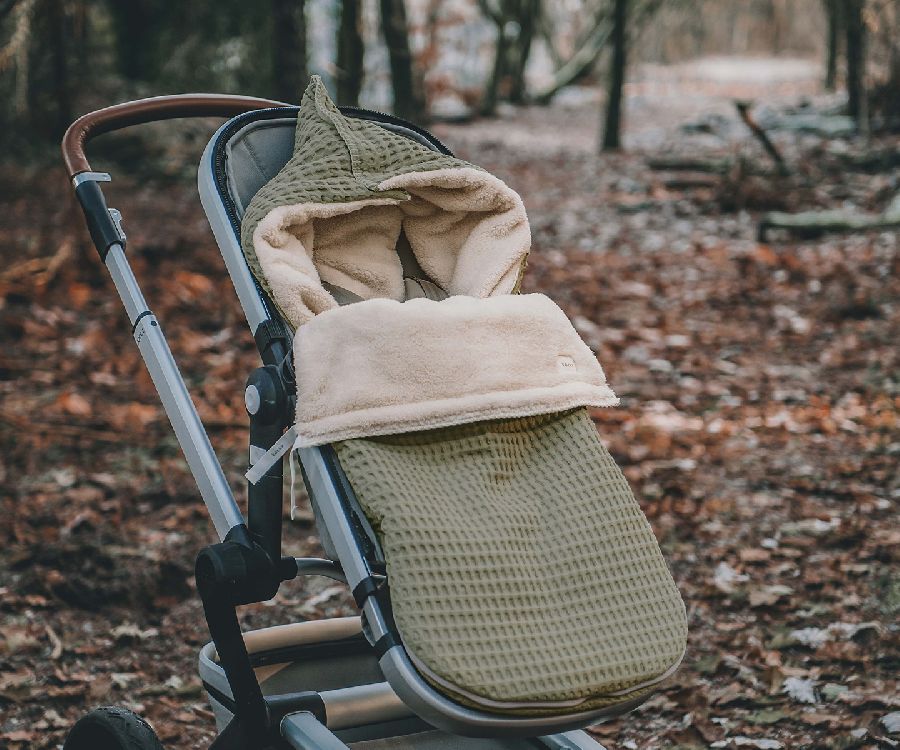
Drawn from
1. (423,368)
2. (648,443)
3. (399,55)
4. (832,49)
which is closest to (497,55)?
(832,49)

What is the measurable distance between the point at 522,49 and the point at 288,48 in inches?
570

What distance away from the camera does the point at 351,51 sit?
32.2 ft

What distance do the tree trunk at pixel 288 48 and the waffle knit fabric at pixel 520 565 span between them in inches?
201

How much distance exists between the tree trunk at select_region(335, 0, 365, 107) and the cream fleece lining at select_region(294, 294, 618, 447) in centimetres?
735

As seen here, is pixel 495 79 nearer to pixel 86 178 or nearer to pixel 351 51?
pixel 351 51

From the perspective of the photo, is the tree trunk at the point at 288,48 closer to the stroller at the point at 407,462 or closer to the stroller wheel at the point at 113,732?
the stroller at the point at 407,462

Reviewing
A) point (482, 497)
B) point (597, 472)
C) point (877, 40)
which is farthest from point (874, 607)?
point (877, 40)

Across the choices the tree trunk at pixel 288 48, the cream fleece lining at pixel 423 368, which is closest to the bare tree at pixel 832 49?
the tree trunk at pixel 288 48

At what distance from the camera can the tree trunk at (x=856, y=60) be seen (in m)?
12.2

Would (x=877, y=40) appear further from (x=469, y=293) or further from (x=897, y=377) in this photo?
(x=469, y=293)

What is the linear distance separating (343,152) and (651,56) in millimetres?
32429

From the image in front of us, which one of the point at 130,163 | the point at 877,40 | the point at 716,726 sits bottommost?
the point at 716,726

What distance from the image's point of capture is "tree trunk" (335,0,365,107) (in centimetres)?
961

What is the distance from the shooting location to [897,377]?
6.17 m
